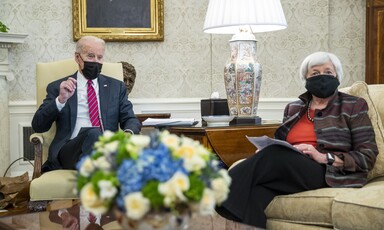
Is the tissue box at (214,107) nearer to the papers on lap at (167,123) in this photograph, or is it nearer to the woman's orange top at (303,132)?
the papers on lap at (167,123)

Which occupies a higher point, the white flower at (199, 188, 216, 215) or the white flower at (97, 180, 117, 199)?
the white flower at (97, 180, 117, 199)

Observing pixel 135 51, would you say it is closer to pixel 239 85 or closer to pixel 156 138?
pixel 239 85

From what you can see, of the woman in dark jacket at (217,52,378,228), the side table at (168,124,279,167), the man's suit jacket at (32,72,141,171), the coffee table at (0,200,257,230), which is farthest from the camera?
the man's suit jacket at (32,72,141,171)

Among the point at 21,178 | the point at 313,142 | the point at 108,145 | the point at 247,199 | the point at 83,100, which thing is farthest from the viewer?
the point at 21,178

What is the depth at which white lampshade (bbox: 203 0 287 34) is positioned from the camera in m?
3.41

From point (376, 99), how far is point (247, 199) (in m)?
0.86

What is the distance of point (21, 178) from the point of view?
4.28m

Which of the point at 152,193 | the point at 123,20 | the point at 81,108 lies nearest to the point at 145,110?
the point at 123,20

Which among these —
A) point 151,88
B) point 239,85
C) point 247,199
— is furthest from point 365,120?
point 151,88

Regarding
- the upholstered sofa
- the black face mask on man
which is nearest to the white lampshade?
the black face mask on man

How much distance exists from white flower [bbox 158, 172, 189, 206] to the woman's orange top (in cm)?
178

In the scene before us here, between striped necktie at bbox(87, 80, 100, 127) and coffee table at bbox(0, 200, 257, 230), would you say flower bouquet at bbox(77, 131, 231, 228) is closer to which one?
coffee table at bbox(0, 200, 257, 230)

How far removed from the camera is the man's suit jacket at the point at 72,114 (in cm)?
324

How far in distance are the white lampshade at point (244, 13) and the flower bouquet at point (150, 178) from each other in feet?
7.37
